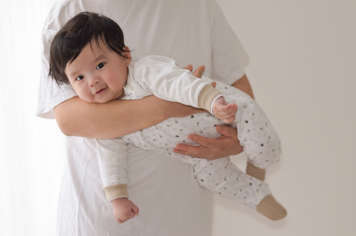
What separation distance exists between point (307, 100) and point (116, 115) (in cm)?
114

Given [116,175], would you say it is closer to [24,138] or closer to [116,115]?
[116,115]

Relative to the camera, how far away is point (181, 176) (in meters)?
1.10

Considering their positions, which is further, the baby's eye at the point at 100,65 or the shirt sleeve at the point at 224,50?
the shirt sleeve at the point at 224,50

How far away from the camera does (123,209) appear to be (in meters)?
0.98

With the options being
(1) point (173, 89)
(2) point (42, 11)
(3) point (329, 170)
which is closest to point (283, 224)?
(3) point (329, 170)

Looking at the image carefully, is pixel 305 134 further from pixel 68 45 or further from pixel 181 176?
pixel 68 45

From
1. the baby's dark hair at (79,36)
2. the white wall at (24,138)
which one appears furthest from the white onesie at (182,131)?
the white wall at (24,138)

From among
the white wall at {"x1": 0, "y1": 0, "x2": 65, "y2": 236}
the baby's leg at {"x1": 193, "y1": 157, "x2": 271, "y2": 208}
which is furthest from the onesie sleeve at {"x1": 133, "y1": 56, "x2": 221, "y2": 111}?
the white wall at {"x1": 0, "y1": 0, "x2": 65, "y2": 236}

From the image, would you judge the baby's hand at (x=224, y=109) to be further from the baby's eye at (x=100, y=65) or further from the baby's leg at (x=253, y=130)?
the baby's eye at (x=100, y=65)

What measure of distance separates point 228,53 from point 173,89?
36 cm

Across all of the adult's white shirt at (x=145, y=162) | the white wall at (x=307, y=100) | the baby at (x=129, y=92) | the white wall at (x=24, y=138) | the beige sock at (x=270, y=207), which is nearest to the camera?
the baby at (x=129, y=92)

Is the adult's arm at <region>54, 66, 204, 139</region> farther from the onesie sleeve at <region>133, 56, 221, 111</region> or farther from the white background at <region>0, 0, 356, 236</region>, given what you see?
the white background at <region>0, 0, 356, 236</region>

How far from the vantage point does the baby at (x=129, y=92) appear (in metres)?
0.94

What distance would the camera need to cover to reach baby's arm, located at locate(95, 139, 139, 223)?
0.99m
